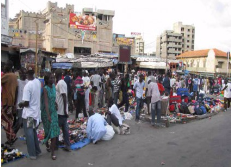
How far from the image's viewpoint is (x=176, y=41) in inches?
2945

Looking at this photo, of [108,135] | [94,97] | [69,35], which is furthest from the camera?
[69,35]

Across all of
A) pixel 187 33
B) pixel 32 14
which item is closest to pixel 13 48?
pixel 32 14

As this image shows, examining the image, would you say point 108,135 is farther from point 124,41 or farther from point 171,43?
point 171,43

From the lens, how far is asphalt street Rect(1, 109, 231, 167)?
448 centimetres

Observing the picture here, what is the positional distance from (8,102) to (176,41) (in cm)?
7421

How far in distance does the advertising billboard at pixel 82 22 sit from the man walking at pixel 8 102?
A: 33985 mm

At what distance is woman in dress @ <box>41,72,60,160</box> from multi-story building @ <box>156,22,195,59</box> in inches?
2742

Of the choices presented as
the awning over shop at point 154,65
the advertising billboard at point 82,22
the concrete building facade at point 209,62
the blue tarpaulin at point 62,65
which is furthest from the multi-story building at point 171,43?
the blue tarpaulin at point 62,65

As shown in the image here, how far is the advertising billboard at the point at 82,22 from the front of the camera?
3772 centimetres

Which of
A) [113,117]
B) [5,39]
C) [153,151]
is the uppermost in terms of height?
[5,39]

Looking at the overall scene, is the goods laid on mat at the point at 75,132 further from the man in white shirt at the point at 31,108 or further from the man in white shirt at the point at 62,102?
the man in white shirt at the point at 31,108

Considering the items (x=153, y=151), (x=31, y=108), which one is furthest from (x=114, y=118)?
(x=31, y=108)

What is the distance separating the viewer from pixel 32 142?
14.8 ft

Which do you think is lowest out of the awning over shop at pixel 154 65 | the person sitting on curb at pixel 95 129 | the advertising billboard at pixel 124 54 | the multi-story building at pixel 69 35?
the person sitting on curb at pixel 95 129
